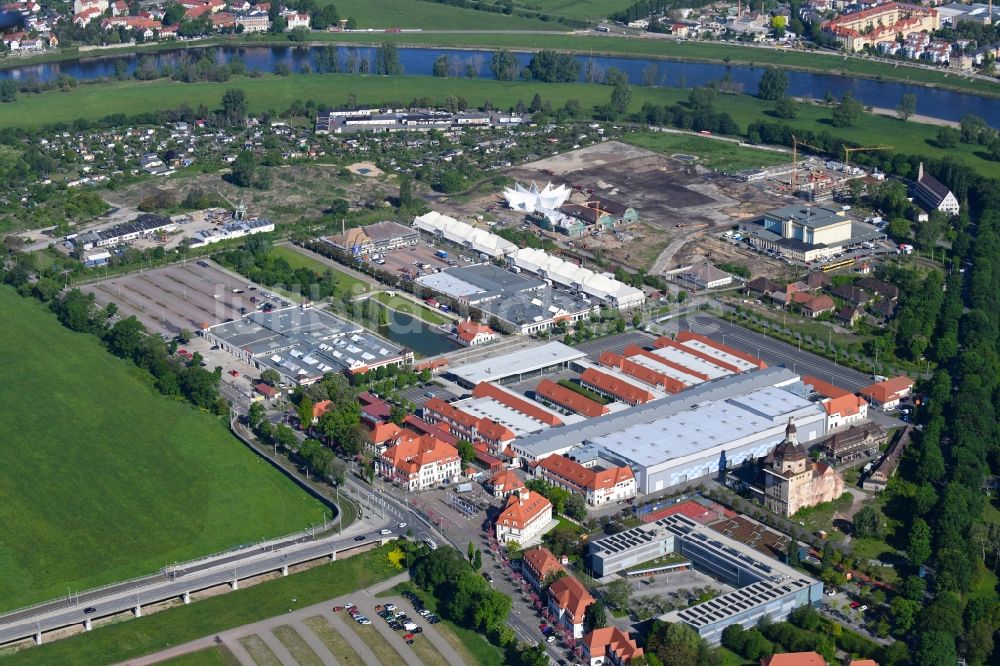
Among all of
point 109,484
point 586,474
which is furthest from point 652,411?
point 109,484

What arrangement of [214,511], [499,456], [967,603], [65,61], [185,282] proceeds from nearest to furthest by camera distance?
[967,603] < [214,511] < [499,456] < [185,282] < [65,61]

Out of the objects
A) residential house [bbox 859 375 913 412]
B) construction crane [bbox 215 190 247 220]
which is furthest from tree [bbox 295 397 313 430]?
construction crane [bbox 215 190 247 220]

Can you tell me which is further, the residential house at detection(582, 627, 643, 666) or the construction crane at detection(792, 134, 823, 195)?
the construction crane at detection(792, 134, 823, 195)

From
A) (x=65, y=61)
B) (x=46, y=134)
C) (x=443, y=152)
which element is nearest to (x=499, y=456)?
(x=443, y=152)

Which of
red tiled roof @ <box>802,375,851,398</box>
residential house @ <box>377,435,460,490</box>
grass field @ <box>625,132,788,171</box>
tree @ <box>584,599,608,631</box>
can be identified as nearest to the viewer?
tree @ <box>584,599,608,631</box>

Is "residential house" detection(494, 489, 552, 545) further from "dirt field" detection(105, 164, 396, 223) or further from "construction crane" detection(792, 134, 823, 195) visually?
"construction crane" detection(792, 134, 823, 195)

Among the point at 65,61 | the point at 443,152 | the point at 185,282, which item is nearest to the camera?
the point at 185,282

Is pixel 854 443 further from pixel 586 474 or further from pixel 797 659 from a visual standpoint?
pixel 797 659

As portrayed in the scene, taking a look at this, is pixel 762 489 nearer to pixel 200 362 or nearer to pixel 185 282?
pixel 200 362
